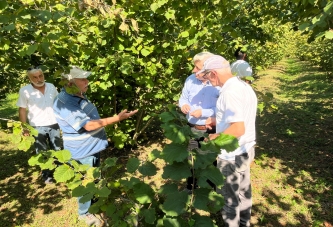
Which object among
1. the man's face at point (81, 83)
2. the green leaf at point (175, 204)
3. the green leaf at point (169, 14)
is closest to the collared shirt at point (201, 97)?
the green leaf at point (169, 14)

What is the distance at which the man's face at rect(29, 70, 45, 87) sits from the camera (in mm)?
4105

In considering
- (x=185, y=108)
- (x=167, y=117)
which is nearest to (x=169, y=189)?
(x=167, y=117)

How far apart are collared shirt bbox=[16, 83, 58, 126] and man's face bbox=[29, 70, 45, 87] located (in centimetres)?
10

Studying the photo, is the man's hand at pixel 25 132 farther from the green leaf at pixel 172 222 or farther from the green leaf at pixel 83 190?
the green leaf at pixel 172 222

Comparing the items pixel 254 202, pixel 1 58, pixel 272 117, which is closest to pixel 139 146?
pixel 254 202

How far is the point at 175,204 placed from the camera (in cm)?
159

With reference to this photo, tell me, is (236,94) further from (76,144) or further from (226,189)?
(76,144)

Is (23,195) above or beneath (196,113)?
beneath

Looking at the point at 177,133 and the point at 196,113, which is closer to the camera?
the point at 177,133

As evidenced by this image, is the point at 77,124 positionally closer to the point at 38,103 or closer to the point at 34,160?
the point at 34,160

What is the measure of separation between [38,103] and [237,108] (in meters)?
3.33

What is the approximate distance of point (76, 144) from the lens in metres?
3.17

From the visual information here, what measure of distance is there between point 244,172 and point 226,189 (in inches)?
11.5

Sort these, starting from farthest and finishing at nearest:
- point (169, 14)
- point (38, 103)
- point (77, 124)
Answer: point (38, 103)
point (169, 14)
point (77, 124)
